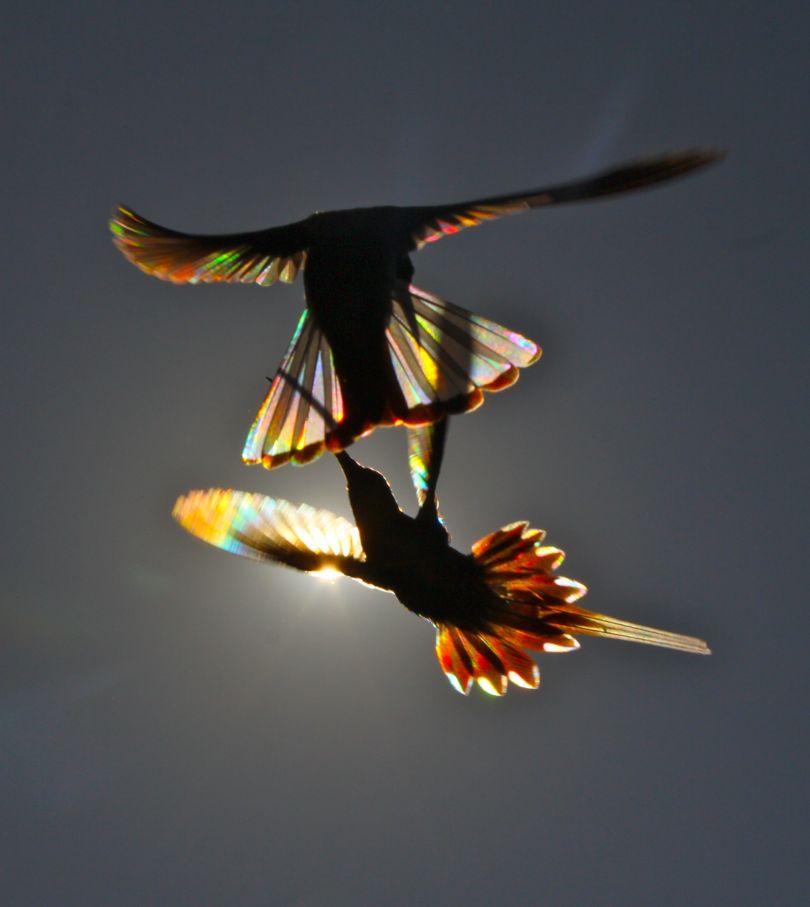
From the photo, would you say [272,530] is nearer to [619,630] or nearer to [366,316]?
[366,316]

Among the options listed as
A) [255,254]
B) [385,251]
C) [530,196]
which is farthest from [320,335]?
[530,196]

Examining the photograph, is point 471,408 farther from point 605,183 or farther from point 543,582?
point 605,183

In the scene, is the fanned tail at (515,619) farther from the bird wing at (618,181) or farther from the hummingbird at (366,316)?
the bird wing at (618,181)

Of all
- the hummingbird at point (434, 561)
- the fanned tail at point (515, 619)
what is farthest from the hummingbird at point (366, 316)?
the fanned tail at point (515, 619)

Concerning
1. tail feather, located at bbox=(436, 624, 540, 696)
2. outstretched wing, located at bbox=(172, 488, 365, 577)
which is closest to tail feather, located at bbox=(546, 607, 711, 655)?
tail feather, located at bbox=(436, 624, 540, 696)

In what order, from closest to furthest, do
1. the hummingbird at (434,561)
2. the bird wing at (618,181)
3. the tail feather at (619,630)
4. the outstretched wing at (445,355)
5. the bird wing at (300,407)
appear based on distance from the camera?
the tail feather at (619,630)
the bird wing at (618,181)
the hummingbird at (434,561)
the outstretched wing at (445,355)
the bird wing at (300,407)

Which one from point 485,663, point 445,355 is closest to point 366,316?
point 445,355

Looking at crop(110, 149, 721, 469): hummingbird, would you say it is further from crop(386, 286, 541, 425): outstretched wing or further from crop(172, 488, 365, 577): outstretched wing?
crop(172, 488, 365, 577): outstretched wing
